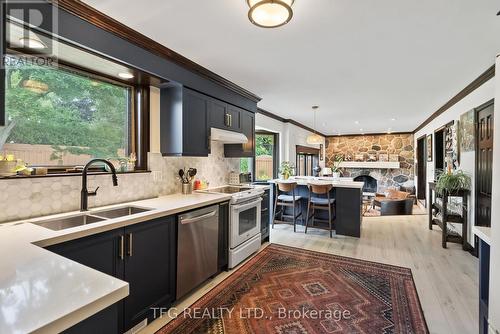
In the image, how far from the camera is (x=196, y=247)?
2.46m

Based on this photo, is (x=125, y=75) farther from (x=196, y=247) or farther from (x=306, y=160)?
(x=306, y=160)

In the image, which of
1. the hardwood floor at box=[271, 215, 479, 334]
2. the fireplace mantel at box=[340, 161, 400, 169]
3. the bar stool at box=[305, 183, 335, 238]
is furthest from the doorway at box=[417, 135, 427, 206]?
the bar stool at box=[305, 183, 335, 238]

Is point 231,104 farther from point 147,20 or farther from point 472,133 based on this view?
A: point 472,133

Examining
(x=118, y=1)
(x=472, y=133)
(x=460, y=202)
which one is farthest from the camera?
(x=460, y=202)

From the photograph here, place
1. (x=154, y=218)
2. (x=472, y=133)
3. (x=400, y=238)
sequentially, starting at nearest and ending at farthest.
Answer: (x=154, y=218)
(x=472, y=133)
(x=400, y=238)

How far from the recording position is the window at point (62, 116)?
190 centimetres

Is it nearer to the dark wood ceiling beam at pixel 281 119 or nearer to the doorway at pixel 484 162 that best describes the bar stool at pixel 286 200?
the dark wood ceiling beam at pixel 281 119

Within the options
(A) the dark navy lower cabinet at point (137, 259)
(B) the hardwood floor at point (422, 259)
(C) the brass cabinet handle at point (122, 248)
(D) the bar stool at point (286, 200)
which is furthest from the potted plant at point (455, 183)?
(C) the brass cabinet handle at point (122, 248)

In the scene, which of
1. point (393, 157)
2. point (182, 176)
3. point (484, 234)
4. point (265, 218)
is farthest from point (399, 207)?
point (182, 176)

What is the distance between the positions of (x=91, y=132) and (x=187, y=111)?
960 millimetres

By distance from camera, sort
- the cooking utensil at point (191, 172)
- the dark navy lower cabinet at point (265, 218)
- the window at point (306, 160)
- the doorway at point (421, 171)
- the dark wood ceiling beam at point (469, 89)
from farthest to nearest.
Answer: the doorway at point (421, 171)
the window at point (306, 160)
the dark navy lower cabinet at point (265, 218)
the cooking utensil at point (191, 172)
the dark wood ceiling beam at point (469, 89)

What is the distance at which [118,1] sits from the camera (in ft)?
5.80

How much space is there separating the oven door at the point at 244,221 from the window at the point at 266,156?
2140 millimetres

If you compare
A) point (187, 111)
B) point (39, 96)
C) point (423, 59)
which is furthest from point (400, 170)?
point (39, 96)
